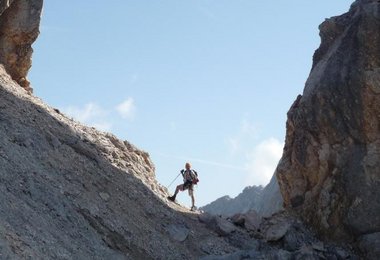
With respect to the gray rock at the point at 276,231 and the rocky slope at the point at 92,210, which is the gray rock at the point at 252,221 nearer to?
the rocky slope at the point at 92,210

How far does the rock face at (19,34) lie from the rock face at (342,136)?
56.2 feet

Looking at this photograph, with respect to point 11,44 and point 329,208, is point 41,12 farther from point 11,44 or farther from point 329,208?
point 329,208

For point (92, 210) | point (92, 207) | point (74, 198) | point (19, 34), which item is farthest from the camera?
point (19, 34)

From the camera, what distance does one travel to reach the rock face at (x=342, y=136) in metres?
25.9

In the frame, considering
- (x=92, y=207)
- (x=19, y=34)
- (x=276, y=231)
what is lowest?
(x=92, y=207)

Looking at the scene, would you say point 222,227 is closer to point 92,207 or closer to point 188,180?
point 188,180

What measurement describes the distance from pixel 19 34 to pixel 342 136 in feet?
66.1

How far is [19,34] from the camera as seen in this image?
32531 mm

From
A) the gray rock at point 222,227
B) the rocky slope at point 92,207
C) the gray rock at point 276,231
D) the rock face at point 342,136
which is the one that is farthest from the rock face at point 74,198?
the rock face at point 342,136

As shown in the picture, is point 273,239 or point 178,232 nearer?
point 178,232

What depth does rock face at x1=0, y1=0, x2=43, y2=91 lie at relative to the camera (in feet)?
105


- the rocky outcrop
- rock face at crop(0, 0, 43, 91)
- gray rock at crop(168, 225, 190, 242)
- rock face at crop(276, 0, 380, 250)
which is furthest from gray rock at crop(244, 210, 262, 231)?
rock face at crop(0, 0, 43, 91)

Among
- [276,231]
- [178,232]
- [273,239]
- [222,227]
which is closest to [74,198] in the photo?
[178,232]

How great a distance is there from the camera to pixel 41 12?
33.4 m
